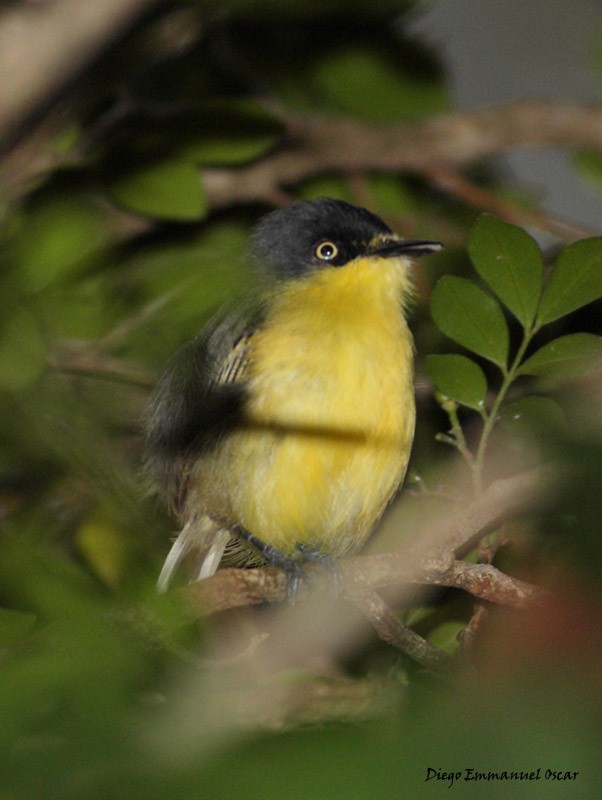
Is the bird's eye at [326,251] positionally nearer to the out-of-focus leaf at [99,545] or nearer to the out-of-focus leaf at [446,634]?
the out-of-focus leaf at [99,545]

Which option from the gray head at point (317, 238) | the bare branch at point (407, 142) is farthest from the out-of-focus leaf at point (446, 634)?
the bare branch at point (407, 142)

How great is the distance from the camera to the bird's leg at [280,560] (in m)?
1.48

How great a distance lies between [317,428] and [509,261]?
700 millimetres

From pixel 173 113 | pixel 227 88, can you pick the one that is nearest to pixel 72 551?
pixel 173 113

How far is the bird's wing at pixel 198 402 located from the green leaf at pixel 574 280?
2.24 ft

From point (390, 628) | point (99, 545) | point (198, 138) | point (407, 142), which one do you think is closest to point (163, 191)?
point (198, 138)

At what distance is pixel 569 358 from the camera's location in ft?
3.63

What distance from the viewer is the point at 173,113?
188 cm

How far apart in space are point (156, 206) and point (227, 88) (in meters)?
0.85

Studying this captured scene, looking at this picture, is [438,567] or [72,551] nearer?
[438,567]

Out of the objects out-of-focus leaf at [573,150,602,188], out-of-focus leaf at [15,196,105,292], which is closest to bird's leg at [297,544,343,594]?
out-of-focus leaf at [15,196,105,292]

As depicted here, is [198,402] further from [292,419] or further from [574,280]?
[574,280]

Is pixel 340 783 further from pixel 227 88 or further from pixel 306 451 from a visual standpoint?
pixel 227 88

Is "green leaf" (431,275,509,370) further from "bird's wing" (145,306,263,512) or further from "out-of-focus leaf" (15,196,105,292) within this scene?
"out-of-focus leaf" (15,196,105,292)
